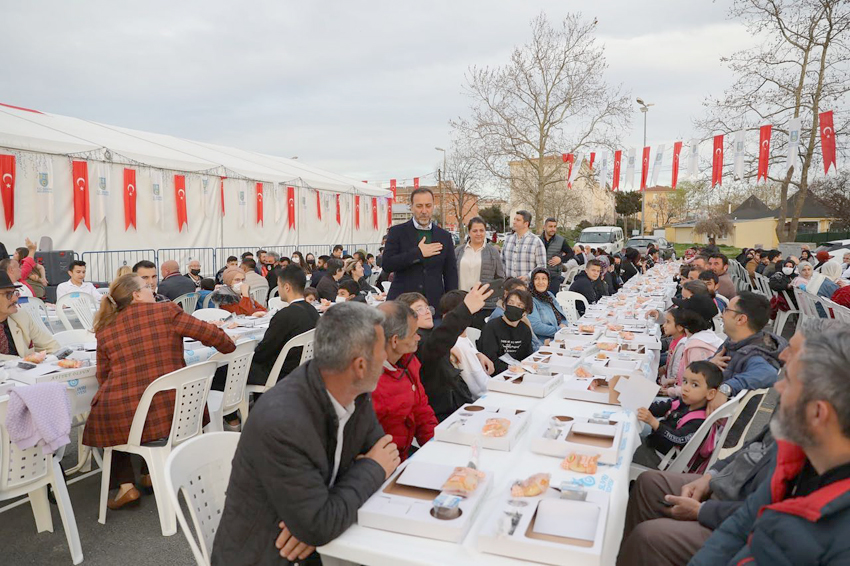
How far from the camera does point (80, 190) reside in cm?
1189

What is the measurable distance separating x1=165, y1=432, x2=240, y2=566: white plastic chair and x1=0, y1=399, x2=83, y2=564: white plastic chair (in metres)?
1.27

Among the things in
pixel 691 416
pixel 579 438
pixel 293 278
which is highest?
pixel 293 278

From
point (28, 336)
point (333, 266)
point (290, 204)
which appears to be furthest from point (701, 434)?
point (290, 204)

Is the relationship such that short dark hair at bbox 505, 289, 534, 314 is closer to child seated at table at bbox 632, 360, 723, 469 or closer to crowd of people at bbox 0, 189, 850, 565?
crowd of people at bbox 0, 189, 850, 565

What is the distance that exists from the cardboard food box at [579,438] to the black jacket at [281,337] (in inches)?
102

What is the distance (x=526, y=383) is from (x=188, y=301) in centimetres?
607

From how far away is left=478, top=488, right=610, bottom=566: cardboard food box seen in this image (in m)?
1.52

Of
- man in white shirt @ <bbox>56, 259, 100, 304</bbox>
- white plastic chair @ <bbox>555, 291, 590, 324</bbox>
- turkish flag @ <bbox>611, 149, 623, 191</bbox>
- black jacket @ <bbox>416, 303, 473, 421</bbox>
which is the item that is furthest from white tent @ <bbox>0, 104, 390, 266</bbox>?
black jacket @ <bbox>416, 303, 473, 421</bbox>

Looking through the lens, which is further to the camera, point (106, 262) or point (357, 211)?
point (357, 211)

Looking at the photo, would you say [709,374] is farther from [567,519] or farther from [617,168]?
[617,168]

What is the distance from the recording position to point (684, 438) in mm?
3105

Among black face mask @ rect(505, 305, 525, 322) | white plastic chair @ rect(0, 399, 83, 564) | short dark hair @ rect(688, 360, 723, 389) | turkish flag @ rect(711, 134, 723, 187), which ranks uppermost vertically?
turkish flag @ rect(711, 134, 723, 187)

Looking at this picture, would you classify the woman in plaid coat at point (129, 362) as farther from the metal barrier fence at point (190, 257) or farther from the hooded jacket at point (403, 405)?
the metal barrier fence at point (190, 257)

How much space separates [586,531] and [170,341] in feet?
9.39
